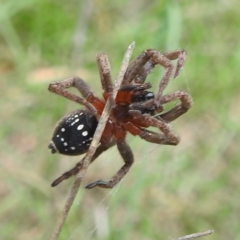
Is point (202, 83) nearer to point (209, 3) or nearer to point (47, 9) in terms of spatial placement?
point (209, 3)

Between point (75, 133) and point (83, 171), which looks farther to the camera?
point (75, 133)

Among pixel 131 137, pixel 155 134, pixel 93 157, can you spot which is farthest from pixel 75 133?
pixel 131 137

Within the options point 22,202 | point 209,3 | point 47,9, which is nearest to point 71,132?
point 22,202

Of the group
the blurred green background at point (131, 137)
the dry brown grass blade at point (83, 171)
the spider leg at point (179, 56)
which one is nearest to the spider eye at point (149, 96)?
the spider leg at point (179, 56)

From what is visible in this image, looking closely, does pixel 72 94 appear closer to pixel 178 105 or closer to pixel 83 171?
pixel 178 105

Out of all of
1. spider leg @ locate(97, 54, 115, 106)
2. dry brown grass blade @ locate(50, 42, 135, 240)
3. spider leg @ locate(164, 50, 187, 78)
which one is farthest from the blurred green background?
dry brown grass blade @ locate(50, 42, 135, 240)

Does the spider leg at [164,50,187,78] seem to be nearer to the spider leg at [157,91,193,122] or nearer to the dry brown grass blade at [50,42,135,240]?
the spider leg at [157,91,193,122]
